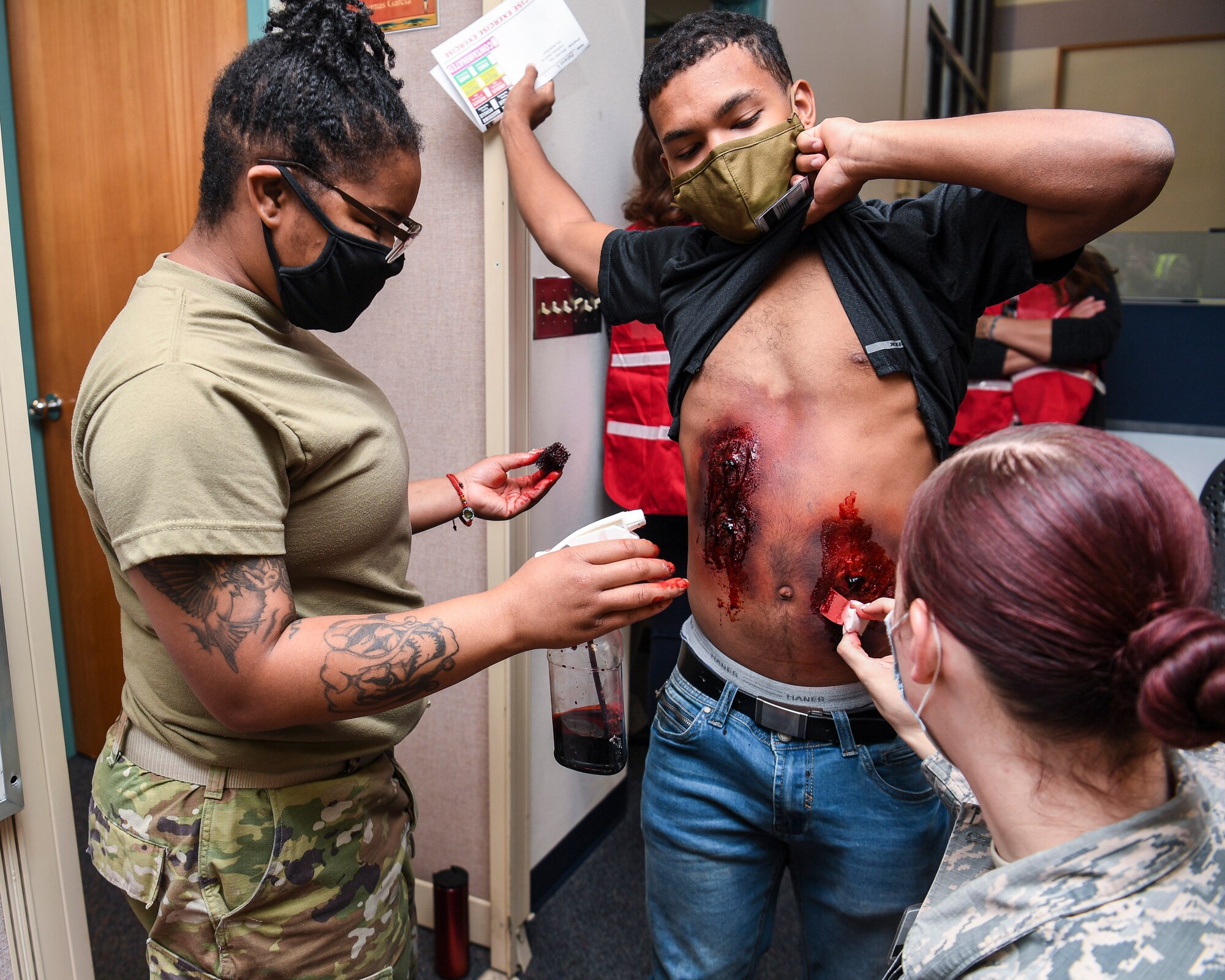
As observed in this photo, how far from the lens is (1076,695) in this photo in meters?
0.70

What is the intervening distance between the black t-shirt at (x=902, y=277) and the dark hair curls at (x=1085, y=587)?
0.48 m

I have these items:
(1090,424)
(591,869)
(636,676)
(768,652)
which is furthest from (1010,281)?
(636,676)

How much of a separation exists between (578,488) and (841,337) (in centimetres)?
110

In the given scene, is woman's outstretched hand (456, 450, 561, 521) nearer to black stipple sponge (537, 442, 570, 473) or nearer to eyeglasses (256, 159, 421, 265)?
black stipple sponge (537, 442, 570, 473)

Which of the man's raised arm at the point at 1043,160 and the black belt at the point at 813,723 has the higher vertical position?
the man's raised arm at the point at 1043,160

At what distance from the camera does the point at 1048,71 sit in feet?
16.4

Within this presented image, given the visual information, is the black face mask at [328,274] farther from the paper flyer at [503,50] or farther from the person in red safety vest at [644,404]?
the person in red safety vest at [644,404]

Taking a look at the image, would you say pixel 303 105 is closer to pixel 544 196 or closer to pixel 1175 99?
pixel 544 196

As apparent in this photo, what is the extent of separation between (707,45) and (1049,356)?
5.57ft

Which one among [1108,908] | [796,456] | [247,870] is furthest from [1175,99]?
[247,870]

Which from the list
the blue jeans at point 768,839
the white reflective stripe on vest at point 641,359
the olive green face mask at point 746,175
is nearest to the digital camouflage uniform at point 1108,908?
the blue jeans at point 768,839

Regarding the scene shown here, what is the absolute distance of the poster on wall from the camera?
70.5 inches

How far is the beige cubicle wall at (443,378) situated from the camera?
5.99 feet

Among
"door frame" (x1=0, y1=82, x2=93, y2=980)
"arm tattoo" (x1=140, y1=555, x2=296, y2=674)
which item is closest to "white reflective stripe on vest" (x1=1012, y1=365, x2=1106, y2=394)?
"arm tattoo" (x1=140, y1=555, x2=296, y2=674)
